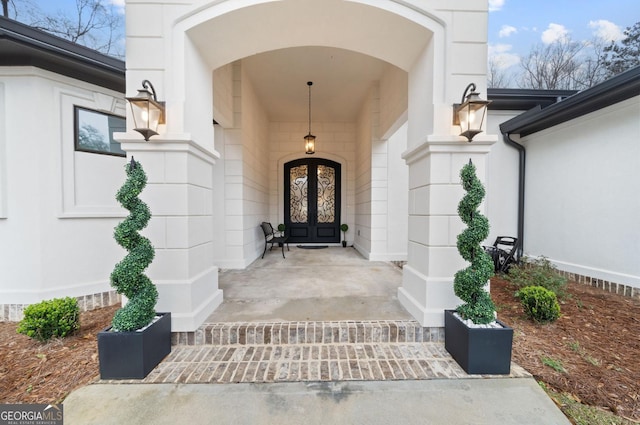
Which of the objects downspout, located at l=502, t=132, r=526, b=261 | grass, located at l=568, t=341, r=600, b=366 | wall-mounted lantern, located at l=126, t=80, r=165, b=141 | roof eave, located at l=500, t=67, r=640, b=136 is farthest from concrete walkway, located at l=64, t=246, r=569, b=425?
downspout, located at l=502, t=132, r=526, b=261

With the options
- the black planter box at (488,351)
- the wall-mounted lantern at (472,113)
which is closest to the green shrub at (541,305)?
the black planter box at (488,351)

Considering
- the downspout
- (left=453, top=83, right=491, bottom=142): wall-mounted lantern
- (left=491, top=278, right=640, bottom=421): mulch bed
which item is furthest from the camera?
the downspout

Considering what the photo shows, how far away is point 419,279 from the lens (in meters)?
2.26

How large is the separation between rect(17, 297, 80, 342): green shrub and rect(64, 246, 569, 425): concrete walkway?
92 centimetres

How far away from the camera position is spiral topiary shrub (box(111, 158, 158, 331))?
1716 millimetres

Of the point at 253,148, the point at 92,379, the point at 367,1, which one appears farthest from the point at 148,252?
the point at 253,148

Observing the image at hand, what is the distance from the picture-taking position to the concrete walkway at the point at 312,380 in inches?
56.9

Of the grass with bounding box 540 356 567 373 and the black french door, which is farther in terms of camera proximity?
Answer: the black french door

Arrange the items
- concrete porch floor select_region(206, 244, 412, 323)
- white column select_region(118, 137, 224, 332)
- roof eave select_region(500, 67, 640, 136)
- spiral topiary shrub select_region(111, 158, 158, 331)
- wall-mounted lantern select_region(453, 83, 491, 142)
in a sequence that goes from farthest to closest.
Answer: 1. roof eave select_region(500, 67, 640, 136)
2. concrete porch floor select_region(206, 244, 412, 323)
3. white column select_region(118, 137, 224, 332)
4. wall-mounted lantern select_region(453, 83, 491, 142)
5. spiral topiary shrub select_region(111, 158, 158, 331)

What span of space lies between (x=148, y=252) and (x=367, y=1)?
2608 mm

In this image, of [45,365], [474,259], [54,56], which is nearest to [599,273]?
[474,259]

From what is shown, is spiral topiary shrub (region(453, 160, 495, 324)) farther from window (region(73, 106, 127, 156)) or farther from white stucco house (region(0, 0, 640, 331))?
window (region(73, 106, 127, 156))

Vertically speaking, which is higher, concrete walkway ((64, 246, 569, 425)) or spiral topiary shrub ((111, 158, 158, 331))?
spiral topiary shrub ((111, 158, 158, 331))

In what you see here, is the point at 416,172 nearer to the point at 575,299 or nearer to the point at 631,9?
the point at 575,299
